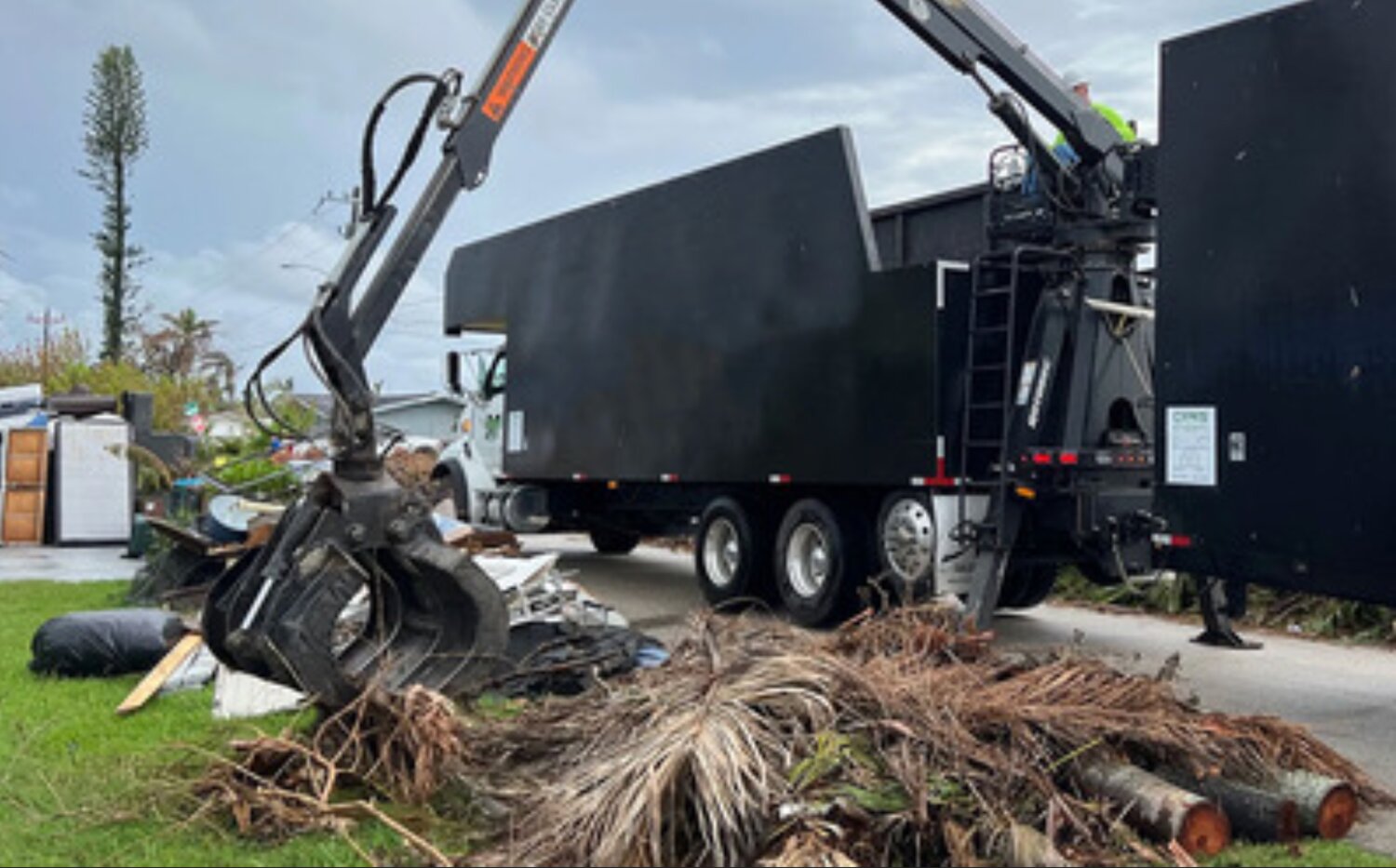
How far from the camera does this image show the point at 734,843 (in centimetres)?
376

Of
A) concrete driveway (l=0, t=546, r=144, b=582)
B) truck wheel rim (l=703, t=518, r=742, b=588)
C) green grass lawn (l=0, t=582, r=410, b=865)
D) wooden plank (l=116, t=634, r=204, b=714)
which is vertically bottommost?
concrete driveway (l=0, t=546, r=144, b=582)

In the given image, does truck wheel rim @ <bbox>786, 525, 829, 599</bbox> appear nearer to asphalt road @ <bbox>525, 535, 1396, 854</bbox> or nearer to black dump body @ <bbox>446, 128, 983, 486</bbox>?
black dump body @ <bbox>446, 128, 983, 486</bbox>

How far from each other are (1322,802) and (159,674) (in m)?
5.40

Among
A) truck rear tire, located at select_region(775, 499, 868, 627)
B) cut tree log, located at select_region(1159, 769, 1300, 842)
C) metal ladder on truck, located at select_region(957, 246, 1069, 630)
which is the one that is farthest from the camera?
truck rear tire, located at select_region(775, 499, 868, 627)

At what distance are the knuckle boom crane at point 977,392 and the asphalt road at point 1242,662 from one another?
849 millimetres

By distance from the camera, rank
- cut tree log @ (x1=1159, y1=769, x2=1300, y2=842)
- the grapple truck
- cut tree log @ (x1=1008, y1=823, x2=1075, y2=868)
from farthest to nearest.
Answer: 1. the grapple truck
2. cut tree log @ (x1=1159, y1=769, x2=1300, y2=842)
3. cut tree log @ (x1=1008, y1=823, x2=1075, y2=868)

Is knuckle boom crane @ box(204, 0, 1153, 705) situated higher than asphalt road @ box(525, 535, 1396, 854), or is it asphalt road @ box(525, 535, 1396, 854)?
knuckle boom crane @ box(204, 0, 1153, 705)

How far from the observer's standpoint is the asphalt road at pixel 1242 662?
21.0 feet

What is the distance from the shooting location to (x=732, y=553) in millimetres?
10570

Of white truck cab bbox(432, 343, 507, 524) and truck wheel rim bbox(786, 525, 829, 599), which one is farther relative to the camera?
white truck cab bbox(432, 343, 507, 524)

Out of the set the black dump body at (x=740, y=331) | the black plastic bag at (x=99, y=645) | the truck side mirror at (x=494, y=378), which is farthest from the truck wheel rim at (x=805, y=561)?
the truck side mirror at (x=494, y=378)

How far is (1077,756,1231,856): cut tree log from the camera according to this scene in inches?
159

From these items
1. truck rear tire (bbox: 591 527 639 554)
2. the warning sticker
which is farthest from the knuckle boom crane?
truck rear tire (bbox: 591 527 639 554)

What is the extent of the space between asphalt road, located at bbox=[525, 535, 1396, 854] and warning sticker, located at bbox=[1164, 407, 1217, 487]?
1.02 metres
